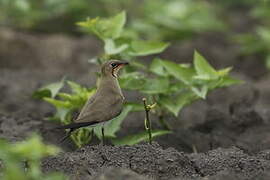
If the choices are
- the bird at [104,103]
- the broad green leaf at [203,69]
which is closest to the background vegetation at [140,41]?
the broad green leaf at [203,69]

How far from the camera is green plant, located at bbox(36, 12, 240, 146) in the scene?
211 inches

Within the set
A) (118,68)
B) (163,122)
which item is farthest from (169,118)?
(118,68)

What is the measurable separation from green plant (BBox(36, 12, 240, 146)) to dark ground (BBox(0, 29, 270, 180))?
0.91ft

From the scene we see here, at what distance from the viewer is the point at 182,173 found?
430cm

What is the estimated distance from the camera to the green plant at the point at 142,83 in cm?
536

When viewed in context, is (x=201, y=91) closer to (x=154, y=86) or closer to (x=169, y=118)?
(x=154, y=86)

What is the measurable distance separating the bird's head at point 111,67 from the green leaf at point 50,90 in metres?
0.64

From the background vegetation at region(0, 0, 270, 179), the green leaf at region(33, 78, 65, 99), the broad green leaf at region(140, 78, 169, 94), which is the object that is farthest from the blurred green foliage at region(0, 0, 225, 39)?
the broad green leaf at region(140, 78, 169, 94)

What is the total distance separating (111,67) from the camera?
5125mm

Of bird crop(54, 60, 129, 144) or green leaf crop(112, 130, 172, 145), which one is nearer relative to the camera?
bird crop(54, 60, 129, 144)

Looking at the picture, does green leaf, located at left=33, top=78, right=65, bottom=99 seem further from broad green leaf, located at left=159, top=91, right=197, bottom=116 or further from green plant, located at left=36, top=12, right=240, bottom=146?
broad green leaf, located at left=159, top=91, right=197, bottom=116

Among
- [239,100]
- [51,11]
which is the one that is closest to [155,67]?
[239,100]

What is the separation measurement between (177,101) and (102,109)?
104 centimetres

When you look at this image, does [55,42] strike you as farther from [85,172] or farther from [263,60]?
[85,172]
